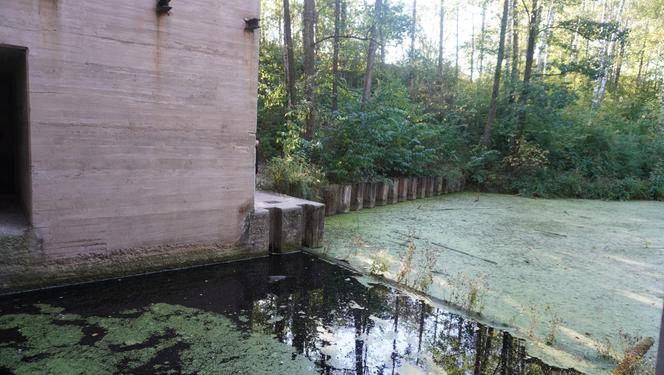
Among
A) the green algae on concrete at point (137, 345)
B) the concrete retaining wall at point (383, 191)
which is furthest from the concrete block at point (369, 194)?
the green algae on concrete at point (137, 345)

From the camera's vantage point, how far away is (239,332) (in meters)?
2.75

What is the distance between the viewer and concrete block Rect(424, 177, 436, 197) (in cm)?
899

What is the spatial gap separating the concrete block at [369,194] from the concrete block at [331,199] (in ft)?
2.83

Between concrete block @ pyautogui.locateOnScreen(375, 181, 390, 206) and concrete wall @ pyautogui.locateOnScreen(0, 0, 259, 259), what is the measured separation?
377 centimetres

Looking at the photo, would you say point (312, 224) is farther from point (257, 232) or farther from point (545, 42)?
point (545, 42)

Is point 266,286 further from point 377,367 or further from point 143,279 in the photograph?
point 377,367

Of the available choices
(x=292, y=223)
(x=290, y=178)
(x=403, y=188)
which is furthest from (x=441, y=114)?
(x=292, y=223)

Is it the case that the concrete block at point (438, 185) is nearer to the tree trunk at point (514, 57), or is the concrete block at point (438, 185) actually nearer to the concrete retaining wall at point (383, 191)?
the concrete retaining wall at point (383, 191)

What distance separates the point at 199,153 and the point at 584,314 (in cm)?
337

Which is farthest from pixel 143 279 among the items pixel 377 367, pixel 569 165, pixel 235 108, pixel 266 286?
pixel 569 165

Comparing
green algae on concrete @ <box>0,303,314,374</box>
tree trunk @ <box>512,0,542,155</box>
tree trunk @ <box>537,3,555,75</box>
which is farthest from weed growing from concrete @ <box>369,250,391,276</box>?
tree trunk @ <box>537,3,555,75</box>

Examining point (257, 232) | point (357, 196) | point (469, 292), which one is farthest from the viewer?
point (357, 196)

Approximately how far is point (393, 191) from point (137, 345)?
19.7 ft

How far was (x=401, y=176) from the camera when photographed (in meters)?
8.48
